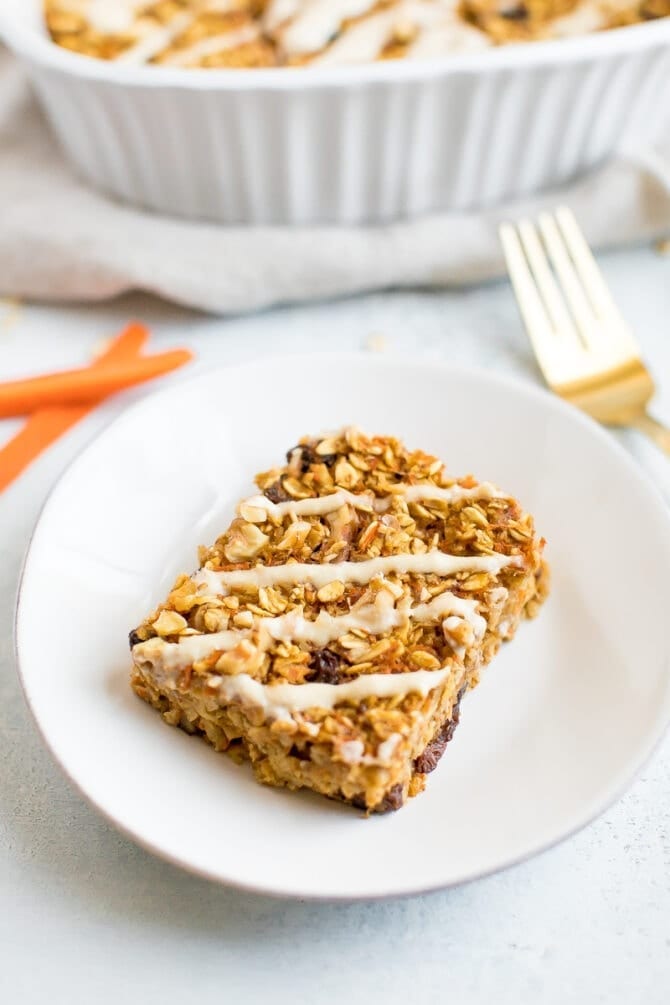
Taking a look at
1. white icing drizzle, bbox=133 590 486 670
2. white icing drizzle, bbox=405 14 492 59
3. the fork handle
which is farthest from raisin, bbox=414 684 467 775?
white icing drizzle, bbox=405 14 492 59

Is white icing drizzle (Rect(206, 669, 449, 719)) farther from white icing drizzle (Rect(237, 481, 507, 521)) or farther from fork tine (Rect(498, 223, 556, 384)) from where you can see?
fork tine (Rect(498, 223, 556, 384))

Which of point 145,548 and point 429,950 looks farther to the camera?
point 145,548

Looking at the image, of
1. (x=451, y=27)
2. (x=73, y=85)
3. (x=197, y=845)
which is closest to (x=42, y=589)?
(x=197, y=845)

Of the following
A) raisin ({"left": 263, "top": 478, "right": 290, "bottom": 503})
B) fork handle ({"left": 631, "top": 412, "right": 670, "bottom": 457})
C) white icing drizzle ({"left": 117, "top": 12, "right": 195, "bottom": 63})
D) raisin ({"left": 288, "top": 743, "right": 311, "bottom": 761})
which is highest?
white icing drizzle ({"left": 117, "top": 12, "right": 195, "bottom": 63})

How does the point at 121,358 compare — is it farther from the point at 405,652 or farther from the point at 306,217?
the point at 405,652

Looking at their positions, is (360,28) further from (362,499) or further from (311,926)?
(311,926)

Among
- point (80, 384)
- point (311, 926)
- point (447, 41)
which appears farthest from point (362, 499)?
point (447, 41)

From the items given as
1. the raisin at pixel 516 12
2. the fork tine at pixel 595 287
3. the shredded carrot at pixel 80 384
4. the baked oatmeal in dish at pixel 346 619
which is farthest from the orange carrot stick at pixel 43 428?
the raisin at pixel 516 12

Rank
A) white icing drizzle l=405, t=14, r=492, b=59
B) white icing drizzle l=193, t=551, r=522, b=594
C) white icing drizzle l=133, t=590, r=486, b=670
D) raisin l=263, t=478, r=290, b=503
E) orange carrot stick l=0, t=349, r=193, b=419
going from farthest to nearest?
white icing drizzle l=405, t=14, r=492, b=59 → orange carrot stick l=0, t=349, r=193, b=419 → raisin l=263, t=478, r=290, b=503 → white icing drizzle l=193, t=551, r=522, b=594 → white icing drizzle l=133, t=590, r=486, b=670
